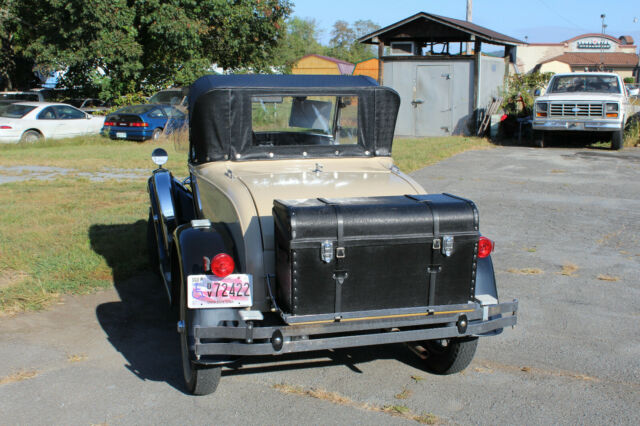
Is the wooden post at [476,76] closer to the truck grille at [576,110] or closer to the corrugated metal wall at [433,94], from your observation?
the corrugated metal wall at [433,94]

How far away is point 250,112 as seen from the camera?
186 inches

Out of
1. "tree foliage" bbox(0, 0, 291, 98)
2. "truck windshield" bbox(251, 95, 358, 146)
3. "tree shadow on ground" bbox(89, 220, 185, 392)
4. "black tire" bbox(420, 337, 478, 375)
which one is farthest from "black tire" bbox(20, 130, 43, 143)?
"black tire" bbox(420, 337, 478, 375)

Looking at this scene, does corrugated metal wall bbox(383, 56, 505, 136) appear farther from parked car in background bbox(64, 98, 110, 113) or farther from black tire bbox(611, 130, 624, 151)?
parked car in background bbox(64, 98, 110, 113)

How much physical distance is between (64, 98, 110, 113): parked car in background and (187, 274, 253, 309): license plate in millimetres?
24148

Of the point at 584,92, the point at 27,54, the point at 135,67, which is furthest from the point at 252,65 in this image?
the point at 584,92

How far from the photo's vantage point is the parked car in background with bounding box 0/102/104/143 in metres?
17.8

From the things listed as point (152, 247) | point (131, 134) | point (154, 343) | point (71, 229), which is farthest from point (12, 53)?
point (154, 343)

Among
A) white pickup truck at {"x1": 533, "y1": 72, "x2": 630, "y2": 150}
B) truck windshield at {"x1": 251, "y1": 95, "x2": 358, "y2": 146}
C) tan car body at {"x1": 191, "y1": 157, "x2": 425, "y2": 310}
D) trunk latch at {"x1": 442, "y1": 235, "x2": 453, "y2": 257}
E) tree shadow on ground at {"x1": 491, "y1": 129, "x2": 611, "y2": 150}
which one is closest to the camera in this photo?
trunk latch at {"x1": 442, "y1": 235, "x2": 453, "y2": 257}

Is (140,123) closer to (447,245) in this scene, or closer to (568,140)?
(568,140)

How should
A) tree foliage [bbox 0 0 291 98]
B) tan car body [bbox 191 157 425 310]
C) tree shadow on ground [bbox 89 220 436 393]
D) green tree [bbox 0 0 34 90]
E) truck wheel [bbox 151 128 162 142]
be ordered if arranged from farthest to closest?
green tree [bbox 0 0 34 90] → tree foliage [bbox 0 0 291 98] → truck wheel [bbox 151 128 162 142] → tree shadow on ground [bbox 89 220 436 393] → tan car body [bbox 191 157 425 310]

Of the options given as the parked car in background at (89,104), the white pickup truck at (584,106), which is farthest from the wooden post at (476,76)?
the parked car in background at (89,104)

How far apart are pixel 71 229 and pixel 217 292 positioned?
4712 millimetres

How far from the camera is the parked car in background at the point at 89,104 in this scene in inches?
1038

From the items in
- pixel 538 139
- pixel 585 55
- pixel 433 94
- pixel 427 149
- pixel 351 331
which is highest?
pixel 585 55
